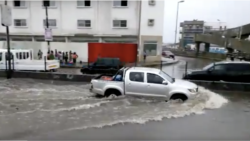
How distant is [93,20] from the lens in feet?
106

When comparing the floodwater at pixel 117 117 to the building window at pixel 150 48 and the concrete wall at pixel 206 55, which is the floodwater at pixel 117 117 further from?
the concrete wall at pixel 206 55

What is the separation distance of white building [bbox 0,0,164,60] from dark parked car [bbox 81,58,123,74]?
10.6 metres

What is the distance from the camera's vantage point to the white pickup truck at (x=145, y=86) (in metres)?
10.3

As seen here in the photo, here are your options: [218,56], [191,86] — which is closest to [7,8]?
[191,86]

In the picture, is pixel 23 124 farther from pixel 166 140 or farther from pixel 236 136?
pixel 236 136

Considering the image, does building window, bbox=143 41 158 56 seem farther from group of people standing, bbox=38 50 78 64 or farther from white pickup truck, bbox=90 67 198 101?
white pickup truck, bbox=90 67 198 101

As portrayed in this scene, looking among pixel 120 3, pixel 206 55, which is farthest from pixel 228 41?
pixel 120 3

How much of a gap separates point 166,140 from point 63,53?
75.8 ft

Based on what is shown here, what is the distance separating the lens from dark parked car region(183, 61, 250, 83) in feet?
48.0

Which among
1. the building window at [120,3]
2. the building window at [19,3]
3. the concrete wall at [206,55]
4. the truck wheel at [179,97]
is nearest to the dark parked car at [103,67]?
the truck wheel at [179,97]

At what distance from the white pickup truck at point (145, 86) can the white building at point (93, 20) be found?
20733 mm

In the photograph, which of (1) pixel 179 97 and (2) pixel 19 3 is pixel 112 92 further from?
(2) pixel 19 3

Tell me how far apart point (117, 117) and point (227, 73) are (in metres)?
8.75

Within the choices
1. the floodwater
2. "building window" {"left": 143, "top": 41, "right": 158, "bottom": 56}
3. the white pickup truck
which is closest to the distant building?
"building window" {"left": 143, "top": 41, "right": 158, "bottom": 56}
